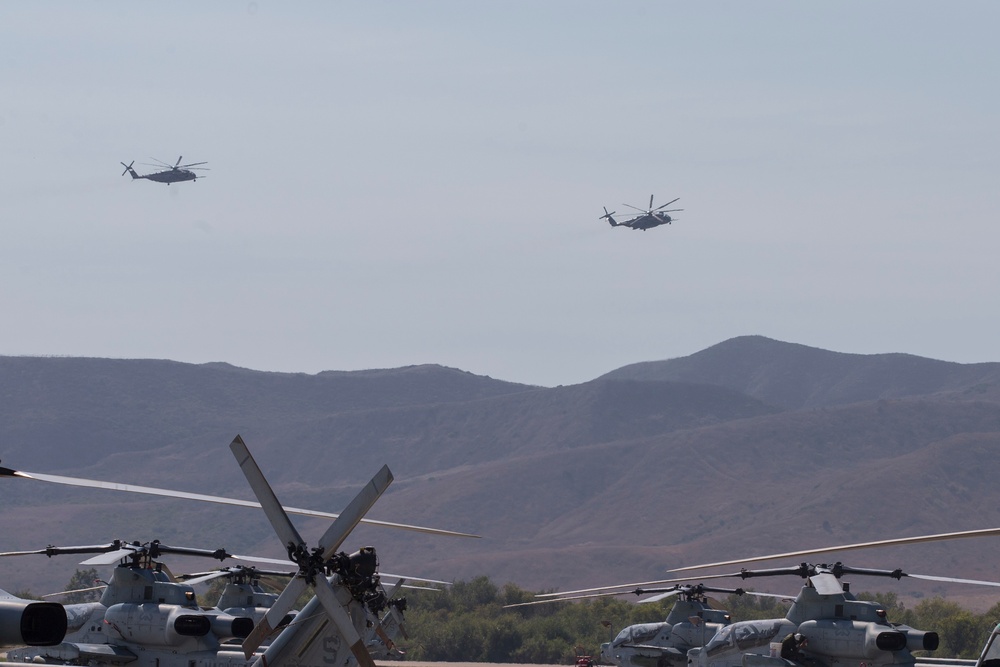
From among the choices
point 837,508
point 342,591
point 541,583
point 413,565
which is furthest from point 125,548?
point 837,508

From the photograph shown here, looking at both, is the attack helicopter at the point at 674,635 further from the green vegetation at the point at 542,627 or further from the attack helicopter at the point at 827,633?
the green vegetation at the point at 542,627

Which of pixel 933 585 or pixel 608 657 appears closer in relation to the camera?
pixel 608 657

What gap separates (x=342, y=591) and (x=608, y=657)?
2693 cm

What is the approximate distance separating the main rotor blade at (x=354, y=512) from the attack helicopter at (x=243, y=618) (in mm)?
15

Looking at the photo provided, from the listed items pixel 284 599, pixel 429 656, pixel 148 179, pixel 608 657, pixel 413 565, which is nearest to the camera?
pixel 284 599

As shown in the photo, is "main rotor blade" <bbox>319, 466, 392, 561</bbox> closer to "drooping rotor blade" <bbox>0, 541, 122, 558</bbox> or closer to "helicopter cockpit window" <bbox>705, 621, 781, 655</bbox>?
"drooping rotor blade" <bbox>0, 541, 122, 558</bbox>

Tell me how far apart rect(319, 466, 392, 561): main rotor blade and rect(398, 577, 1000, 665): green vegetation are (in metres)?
50.3

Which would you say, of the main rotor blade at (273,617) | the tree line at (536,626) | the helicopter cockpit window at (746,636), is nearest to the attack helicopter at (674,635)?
the helicopter cockpit window at (746,636)

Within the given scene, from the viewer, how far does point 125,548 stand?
36344 mm

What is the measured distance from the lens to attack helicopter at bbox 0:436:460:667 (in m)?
21.0

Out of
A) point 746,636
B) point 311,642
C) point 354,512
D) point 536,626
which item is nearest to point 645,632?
point 746,636

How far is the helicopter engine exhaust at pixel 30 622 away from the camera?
12.9 m

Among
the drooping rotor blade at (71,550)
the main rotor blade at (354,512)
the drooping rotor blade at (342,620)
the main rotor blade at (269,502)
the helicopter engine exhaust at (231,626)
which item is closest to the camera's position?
the drooping rotor blade at (342,620)

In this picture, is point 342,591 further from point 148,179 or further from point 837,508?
point 837,508
